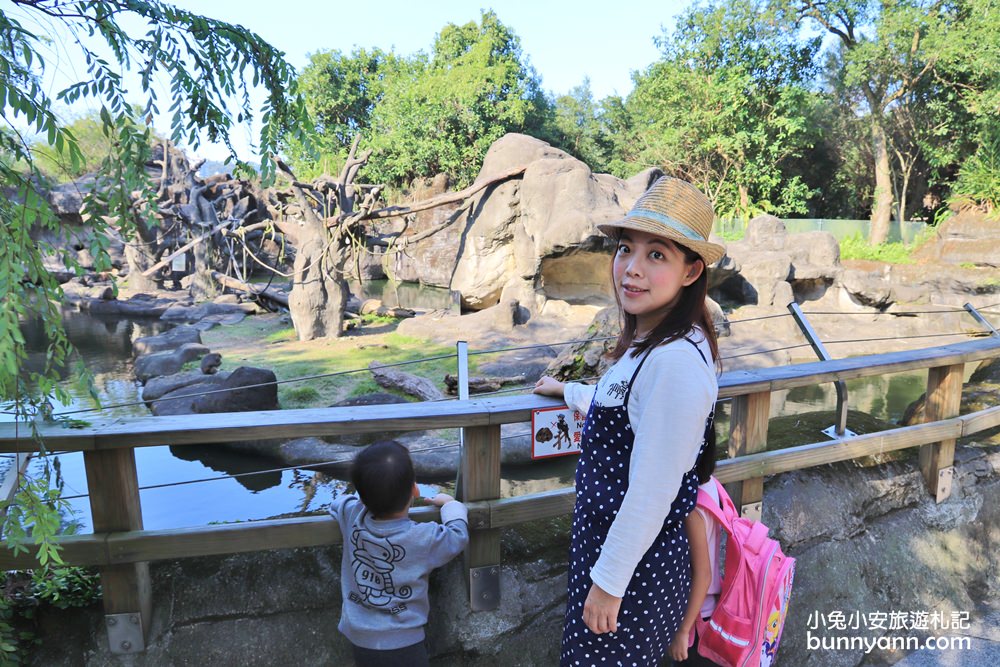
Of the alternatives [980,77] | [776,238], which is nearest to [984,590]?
[776,238]

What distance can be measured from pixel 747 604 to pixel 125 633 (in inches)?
61.0

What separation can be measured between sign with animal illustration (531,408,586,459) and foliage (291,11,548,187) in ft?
54.2

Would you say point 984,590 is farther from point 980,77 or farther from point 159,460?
point 980,77

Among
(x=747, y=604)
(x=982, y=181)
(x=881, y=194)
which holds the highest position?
(x=982, y=181)

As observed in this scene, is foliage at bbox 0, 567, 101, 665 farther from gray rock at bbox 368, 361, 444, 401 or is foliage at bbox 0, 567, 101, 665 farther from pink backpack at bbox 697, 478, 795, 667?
gray rock at bbox 368, 361, 444, 401

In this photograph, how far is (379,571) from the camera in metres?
1.62

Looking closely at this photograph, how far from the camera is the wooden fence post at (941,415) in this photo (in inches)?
105

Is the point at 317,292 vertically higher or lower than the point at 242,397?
higher

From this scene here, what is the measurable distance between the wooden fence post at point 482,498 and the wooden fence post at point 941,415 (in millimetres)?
1916

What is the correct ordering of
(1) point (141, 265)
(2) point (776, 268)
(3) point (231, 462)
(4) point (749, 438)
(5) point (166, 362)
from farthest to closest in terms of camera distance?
(1) point (141, 265) → (2) point (776, 268) → (5) point (166, 362) → (3) point (231, 462) → (4) point (749, 438)

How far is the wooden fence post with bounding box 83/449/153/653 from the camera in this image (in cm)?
165

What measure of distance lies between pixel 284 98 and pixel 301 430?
2.88 feet

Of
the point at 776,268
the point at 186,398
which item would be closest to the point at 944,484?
the point at 186,398

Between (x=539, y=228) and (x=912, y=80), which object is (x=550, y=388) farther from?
(x=912, y=80)
